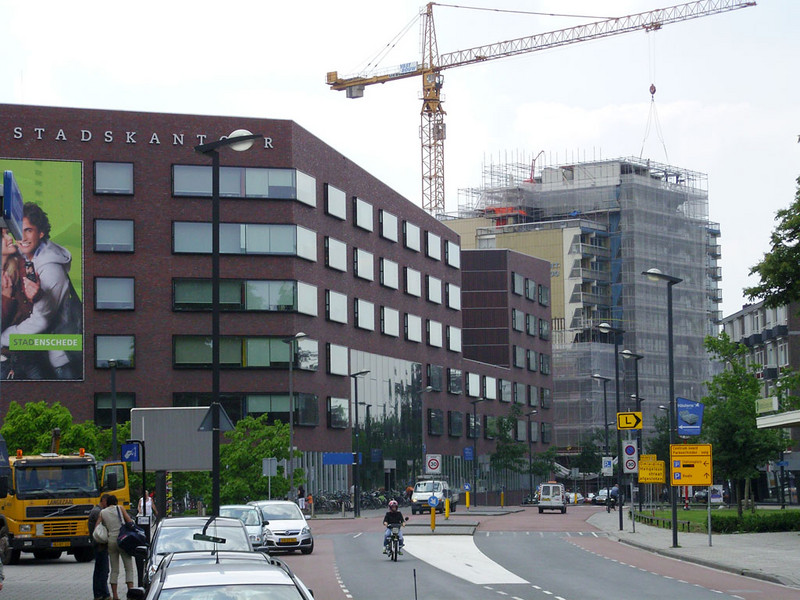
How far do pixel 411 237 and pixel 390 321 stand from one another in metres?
7.91

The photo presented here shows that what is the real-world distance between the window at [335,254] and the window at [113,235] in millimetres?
13221

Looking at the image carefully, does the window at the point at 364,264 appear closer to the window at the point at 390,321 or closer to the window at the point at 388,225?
the window at the point at 388,225

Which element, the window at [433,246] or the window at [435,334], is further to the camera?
the window at [433,246]

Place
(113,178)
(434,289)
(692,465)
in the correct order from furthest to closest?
(434,289), (113,178), (692,465)

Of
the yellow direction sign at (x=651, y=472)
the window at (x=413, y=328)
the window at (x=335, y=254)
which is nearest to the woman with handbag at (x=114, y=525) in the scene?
the yellow direction sign at (x=651, y=472)

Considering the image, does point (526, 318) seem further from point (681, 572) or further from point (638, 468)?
point (681, 572)

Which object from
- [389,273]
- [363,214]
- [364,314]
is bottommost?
[364,314]

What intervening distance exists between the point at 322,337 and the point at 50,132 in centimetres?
2051

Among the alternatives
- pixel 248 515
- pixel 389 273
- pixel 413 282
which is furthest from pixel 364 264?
pixel 248 515

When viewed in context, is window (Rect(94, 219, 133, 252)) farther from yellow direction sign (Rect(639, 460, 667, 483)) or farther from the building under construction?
the building under construction

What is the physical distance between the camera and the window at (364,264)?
85188 millimetres

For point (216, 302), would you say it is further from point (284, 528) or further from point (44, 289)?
point (44, 289)

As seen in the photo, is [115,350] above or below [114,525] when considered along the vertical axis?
above

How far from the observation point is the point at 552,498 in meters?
75.1
